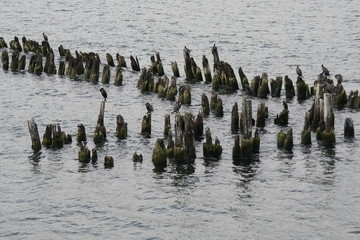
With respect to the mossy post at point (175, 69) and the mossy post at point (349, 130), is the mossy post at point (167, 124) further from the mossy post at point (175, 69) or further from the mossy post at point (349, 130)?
the mossy post at point (175, 69)

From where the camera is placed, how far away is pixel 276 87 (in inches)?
2200

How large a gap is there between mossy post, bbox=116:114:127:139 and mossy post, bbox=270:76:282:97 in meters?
12.9

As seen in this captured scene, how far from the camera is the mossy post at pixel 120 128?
155 ft

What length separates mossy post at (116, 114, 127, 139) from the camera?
47156 millimetres

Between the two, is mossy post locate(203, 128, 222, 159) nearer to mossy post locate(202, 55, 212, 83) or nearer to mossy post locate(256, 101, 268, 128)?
mossy post locate(256, 101, 268, 128)

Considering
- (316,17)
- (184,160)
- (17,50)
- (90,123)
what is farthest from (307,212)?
(316,17)

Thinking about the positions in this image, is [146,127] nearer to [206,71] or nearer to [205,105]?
[205,105]

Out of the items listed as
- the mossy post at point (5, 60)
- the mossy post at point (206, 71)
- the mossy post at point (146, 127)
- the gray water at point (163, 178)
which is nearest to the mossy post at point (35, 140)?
the gray water at point (163, 178)

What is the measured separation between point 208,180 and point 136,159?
15.4 ft

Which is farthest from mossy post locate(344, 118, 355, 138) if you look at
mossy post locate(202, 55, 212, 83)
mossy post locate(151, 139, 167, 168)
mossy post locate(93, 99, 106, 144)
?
mossy post locate(202, 55, 212, 83)

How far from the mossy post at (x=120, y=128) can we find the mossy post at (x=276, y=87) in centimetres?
1294

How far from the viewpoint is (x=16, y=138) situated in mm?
49156

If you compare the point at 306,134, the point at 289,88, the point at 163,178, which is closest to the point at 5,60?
the point at 289,88

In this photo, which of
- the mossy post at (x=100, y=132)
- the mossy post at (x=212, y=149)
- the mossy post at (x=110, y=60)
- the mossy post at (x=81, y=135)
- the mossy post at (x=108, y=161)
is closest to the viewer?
the mossy post at (x=108, y=161)
